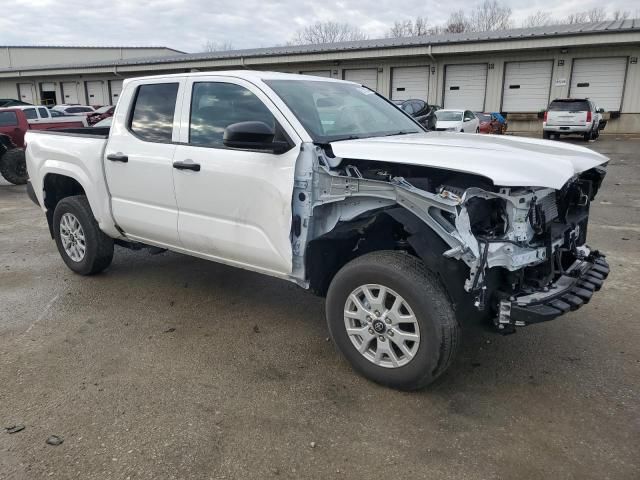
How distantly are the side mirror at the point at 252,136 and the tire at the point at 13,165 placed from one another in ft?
37.3

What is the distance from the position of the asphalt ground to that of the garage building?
Answer: 23.1 metres

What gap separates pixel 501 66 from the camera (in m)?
26.6

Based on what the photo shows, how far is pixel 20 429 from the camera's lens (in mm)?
2951

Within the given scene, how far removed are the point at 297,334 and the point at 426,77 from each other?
88.1 ft

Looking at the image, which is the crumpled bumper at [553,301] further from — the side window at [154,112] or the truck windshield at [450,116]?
the truck windshield at [450,116]

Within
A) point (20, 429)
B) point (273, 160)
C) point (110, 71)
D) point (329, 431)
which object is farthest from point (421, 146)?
point (110, 71)

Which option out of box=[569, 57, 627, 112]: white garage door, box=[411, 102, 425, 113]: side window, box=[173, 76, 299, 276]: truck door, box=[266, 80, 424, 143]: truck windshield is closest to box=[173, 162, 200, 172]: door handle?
box=[173, 76, 299, 276]: truck door

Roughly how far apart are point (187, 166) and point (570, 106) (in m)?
20.2

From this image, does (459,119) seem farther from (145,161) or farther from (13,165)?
(145,161)

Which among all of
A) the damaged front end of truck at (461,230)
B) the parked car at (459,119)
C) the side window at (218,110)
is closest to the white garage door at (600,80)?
the parked car at (459,119)

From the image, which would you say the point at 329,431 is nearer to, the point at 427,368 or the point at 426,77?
the point at 427,368

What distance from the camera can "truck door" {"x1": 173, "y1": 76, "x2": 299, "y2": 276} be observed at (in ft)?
11.7

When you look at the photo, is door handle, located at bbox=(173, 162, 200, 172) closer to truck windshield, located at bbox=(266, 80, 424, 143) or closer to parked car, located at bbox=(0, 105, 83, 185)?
truck windshield, located at bbox=(266, 80, 424, 143)

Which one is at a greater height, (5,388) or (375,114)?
(375,114)
